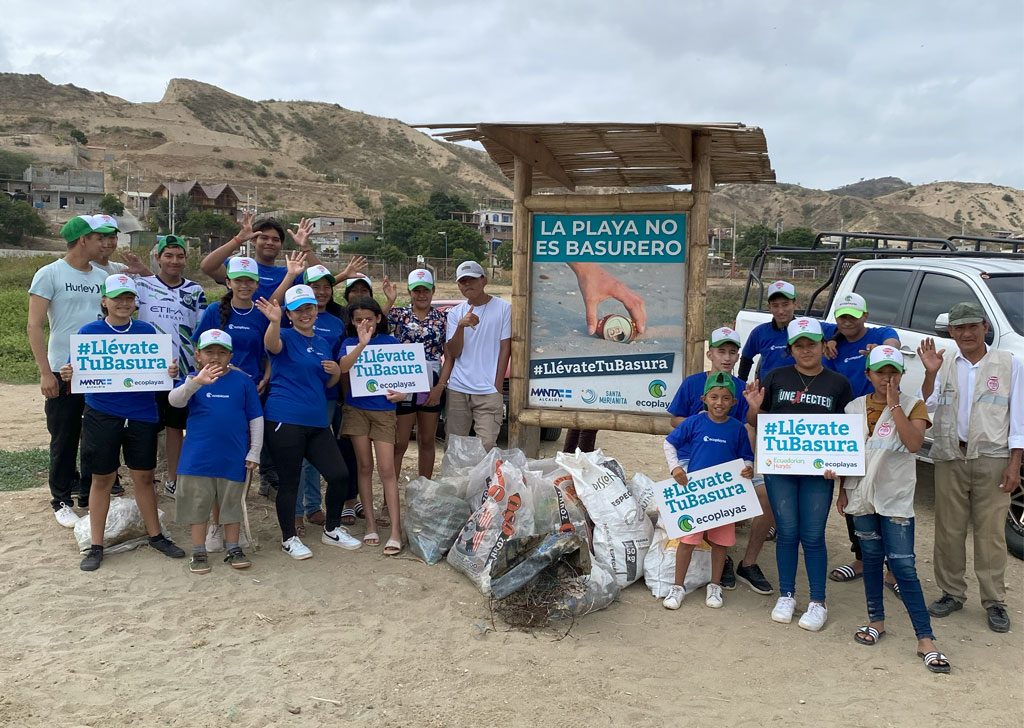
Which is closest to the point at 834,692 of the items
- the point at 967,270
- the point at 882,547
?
the point at 882,547

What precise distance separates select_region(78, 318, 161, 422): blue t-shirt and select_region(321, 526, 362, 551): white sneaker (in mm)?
1421

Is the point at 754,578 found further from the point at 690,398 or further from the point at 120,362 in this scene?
the point at 120,362

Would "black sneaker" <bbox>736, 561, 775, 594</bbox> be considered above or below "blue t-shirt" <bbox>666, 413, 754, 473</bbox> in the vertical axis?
below

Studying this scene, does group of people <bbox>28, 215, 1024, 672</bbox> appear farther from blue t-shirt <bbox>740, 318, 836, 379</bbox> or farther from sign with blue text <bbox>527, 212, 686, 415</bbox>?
sign with blue text <bbox>527, 212, 686, 415</bbox>

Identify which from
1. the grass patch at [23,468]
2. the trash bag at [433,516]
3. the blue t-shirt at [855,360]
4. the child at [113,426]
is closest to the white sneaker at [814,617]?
the blue t-shirt at [855,360]

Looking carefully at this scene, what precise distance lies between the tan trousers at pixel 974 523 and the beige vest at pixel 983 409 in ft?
0.30

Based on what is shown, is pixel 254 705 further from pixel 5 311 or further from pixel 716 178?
pixel 5 311

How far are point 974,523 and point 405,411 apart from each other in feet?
12.8

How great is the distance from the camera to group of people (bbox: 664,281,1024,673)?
14.4 ft

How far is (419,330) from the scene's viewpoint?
607cm

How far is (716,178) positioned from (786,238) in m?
50.2

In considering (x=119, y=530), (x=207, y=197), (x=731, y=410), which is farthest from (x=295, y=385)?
(x=207, y=197)

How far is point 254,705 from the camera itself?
11.9 ft

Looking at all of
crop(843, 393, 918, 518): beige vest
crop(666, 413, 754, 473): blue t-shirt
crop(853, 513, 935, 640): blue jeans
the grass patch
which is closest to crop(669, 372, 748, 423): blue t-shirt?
crop(666, 413, 754, 473): blue t-shirt
